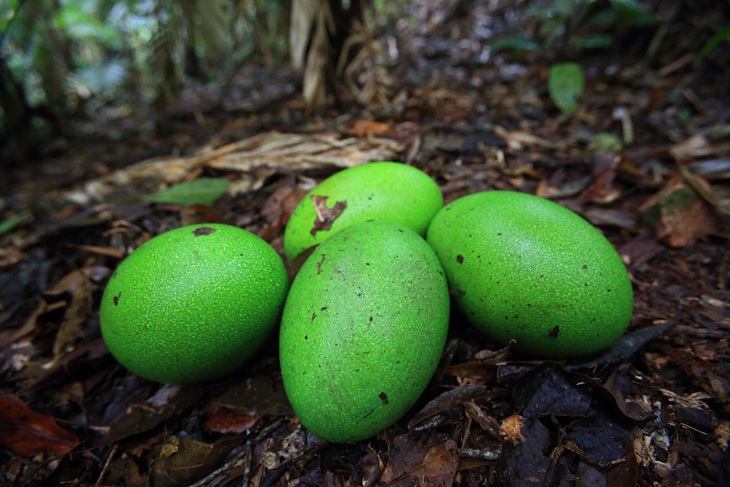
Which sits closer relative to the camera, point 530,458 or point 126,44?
point 530,458

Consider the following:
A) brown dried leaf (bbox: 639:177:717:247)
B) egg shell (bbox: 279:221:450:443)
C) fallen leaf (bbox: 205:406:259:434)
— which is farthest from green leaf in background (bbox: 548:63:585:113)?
fallen leaf (bbox: 205:406:259:434)

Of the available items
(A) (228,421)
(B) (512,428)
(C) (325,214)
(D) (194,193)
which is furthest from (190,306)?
(D) (194,193)

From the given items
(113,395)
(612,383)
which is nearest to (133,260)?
(113,395)

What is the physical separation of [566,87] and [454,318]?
334 centimetres

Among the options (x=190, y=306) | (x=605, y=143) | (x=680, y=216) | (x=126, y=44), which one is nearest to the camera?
(x=190, y=306)

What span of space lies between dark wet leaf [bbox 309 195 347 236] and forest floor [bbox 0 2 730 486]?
Answer: 571 millimetres

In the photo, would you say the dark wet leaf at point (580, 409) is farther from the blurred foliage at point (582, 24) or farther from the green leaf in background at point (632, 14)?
the green leaf in background at point (632, 14)

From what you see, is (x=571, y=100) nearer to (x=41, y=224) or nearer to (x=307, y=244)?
(x=307, y=244)

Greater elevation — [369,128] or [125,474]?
[369,128]

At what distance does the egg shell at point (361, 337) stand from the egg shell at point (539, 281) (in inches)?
7.1

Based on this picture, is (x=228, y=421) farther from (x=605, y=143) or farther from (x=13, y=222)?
(x=605, y=143)

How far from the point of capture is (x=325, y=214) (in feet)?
6.77

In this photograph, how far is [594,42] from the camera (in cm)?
452

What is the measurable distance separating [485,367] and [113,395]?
1.84 m
